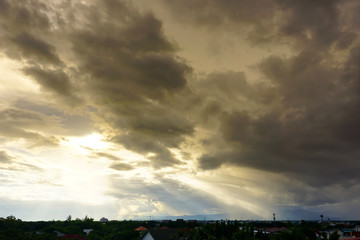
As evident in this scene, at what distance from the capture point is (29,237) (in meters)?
60.4

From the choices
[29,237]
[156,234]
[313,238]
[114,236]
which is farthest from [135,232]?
[313,238]

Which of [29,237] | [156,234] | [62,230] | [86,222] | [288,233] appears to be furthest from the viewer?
[86,222]

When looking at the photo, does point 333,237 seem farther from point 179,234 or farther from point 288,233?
point 179,234

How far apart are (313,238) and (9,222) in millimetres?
108460

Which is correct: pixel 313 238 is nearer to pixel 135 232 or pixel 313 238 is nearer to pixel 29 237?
pixel 29 237

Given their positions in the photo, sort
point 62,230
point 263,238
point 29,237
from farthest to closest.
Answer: point 62,230, point 29,237, point 263,238

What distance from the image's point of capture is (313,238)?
43.0 meters

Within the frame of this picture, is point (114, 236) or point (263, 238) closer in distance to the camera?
point (263, 238)

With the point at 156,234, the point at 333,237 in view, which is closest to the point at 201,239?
the point at 333,237

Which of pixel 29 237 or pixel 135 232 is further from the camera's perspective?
pixel 135 232

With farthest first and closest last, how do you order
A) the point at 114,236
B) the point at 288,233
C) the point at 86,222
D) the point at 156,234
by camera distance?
the point at 86,222
the point at 114,236
the point at 156,234
the point at 288,233

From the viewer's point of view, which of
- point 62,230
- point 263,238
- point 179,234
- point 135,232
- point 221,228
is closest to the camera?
point 263,238

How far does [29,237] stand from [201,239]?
1508 inches

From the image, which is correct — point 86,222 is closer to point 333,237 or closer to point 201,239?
point 201,239
